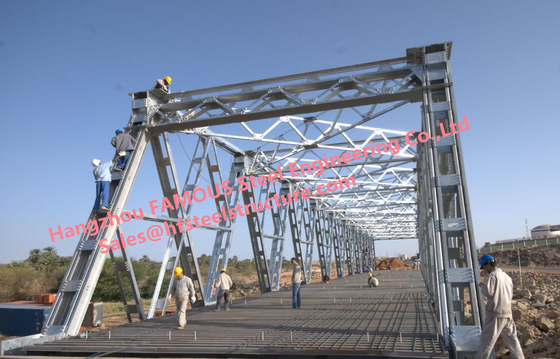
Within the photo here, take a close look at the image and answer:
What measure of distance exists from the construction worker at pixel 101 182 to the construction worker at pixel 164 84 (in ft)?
8.42

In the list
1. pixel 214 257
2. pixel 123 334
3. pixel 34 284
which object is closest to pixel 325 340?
pixel 123 334

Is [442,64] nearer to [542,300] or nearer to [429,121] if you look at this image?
[429,121]

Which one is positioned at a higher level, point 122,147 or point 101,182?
point 122,147

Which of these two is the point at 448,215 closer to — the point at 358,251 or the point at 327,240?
the point at 327,240

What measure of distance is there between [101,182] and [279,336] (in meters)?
5.59

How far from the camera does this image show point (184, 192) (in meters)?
13.6

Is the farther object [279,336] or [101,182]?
[101,182]

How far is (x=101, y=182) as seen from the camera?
10297 millimetres

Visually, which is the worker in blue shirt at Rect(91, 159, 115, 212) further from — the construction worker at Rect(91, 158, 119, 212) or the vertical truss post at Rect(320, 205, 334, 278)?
the vertical truss post at Rect(320, 205, 334, 278)

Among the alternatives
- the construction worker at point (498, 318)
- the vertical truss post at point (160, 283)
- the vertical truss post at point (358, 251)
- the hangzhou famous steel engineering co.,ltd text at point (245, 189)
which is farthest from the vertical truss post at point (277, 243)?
the vertical truss post at point (358, 251)

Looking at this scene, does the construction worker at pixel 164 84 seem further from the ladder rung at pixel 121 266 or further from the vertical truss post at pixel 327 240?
the vertical truss post at pixel 327 240

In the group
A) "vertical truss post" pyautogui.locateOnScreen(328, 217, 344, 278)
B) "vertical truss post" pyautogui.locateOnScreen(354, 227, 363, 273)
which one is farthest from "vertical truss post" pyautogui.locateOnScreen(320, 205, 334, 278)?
"vertical truss post" pyautogui.locateOnScreen(354, 227, 363, 273)

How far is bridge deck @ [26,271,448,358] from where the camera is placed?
6.52 m

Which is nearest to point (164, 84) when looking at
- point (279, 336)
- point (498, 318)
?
point (279, 336)
